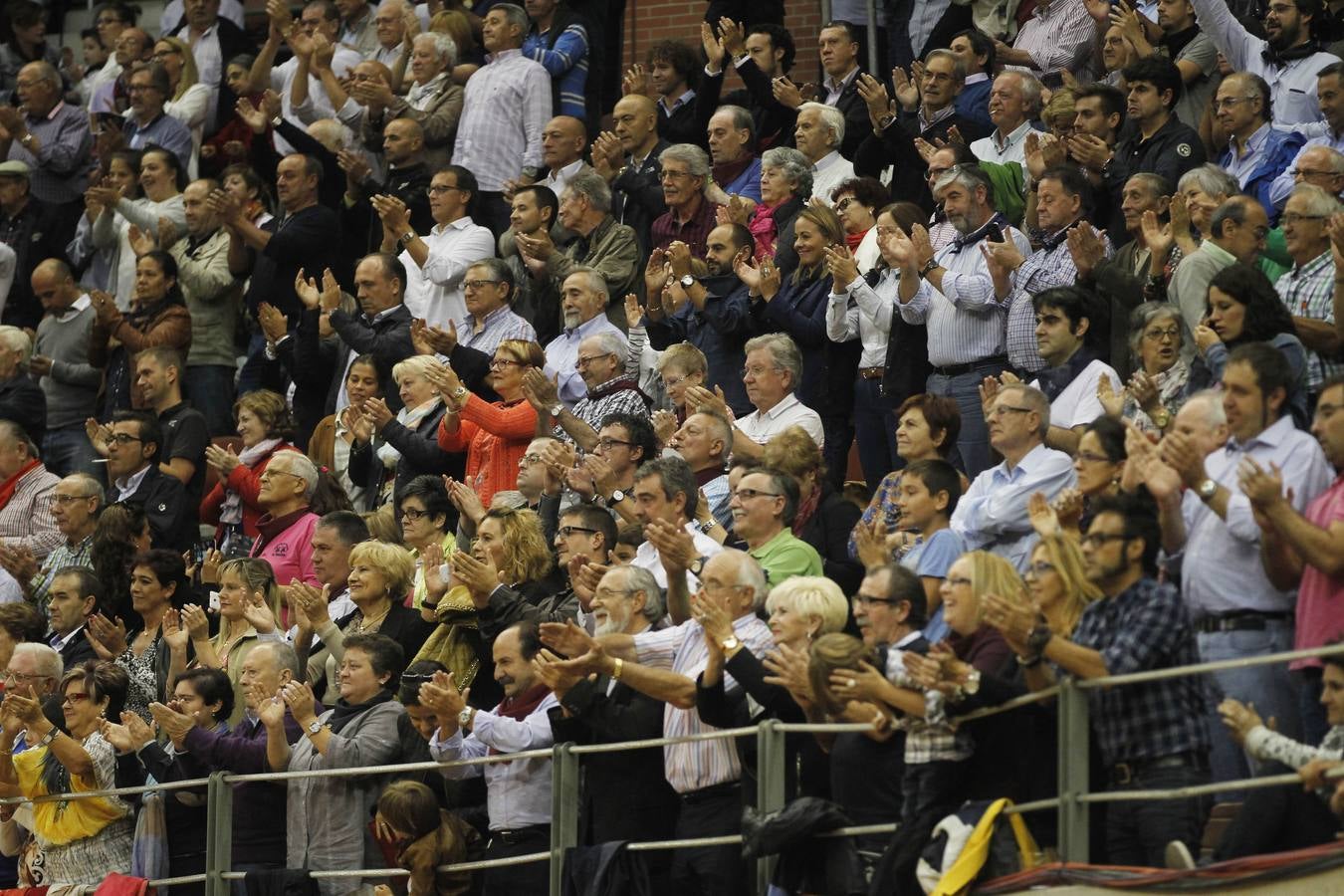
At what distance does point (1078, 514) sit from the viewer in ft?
26.9

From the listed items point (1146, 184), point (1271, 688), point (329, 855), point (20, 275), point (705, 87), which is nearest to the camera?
point (1271, 688)

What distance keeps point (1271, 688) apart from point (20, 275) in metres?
10.2

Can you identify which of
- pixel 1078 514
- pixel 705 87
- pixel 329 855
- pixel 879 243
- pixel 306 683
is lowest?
pixel 329 855

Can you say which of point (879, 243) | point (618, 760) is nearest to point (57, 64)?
point (879, 243)

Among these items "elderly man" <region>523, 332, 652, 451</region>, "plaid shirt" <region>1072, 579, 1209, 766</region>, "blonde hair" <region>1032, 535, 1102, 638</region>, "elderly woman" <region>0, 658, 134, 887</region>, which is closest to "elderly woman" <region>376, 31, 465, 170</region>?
"elderly man" <region>523, 332, 652, 451</region>

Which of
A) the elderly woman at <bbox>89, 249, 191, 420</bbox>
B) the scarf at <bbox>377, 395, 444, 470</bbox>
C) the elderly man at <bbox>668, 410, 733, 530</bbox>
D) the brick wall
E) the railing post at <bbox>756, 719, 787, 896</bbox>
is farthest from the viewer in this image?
the brick wall

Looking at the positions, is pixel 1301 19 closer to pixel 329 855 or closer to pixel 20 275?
pixel 329 855

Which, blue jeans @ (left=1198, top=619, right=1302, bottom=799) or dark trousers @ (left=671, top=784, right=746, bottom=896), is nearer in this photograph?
blue jeans @ (left=1198, top=619, right=1302, bottom=799)

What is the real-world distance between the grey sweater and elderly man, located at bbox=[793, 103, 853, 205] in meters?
4.35

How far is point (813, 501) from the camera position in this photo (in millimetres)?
9906

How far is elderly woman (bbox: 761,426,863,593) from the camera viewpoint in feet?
32.0

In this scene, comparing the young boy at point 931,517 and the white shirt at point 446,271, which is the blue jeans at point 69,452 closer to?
the white shirt at point 446,271

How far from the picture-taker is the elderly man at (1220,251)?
31.4 ft

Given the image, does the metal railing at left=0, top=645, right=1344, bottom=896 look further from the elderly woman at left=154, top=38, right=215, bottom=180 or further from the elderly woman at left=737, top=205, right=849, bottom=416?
the elderly woman at left=154, top=38, right=215, bottom=180
